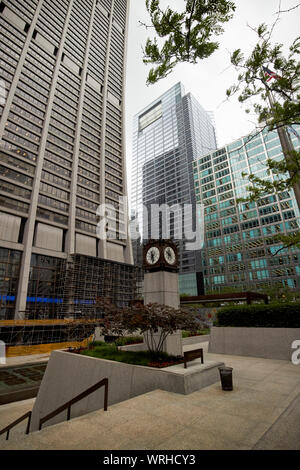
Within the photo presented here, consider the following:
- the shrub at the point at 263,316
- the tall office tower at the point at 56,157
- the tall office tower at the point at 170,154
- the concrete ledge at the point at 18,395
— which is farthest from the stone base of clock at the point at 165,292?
the tall office tower at the point at 170,154

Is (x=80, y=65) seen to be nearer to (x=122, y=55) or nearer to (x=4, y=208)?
(x=122, y=55)

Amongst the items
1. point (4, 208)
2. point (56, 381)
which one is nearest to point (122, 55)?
point (4, 208)

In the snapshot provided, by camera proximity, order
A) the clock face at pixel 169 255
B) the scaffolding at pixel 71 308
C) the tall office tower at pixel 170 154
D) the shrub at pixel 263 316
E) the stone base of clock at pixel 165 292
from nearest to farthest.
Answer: the stone base of clock at pixel 165 292 → the clock face at pixel 169 255 → the shrub at pixel 263 316 → the scaffolding at pixel 71 308 → the tall office tower at pixel 170 154

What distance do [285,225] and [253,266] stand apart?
49.1 ft

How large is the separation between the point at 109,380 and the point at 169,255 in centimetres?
719

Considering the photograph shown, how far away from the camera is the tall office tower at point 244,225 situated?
6519 cm

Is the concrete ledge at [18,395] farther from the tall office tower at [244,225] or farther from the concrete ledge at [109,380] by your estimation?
the tall office tower at [244,225]

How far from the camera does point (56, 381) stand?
11680 mm

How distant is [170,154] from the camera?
12431 cm

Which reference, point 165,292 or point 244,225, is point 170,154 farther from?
point 165,292

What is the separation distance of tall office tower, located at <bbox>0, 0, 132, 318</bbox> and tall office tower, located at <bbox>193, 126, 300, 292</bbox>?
1270 inches

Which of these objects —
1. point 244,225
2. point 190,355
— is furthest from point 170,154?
point 190,355

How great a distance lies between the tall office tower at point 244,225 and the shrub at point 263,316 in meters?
48.1

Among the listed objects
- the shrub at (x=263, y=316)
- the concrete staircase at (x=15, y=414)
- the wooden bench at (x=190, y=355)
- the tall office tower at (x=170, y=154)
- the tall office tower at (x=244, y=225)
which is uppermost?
the tall office tower at (x=170, y=154)
